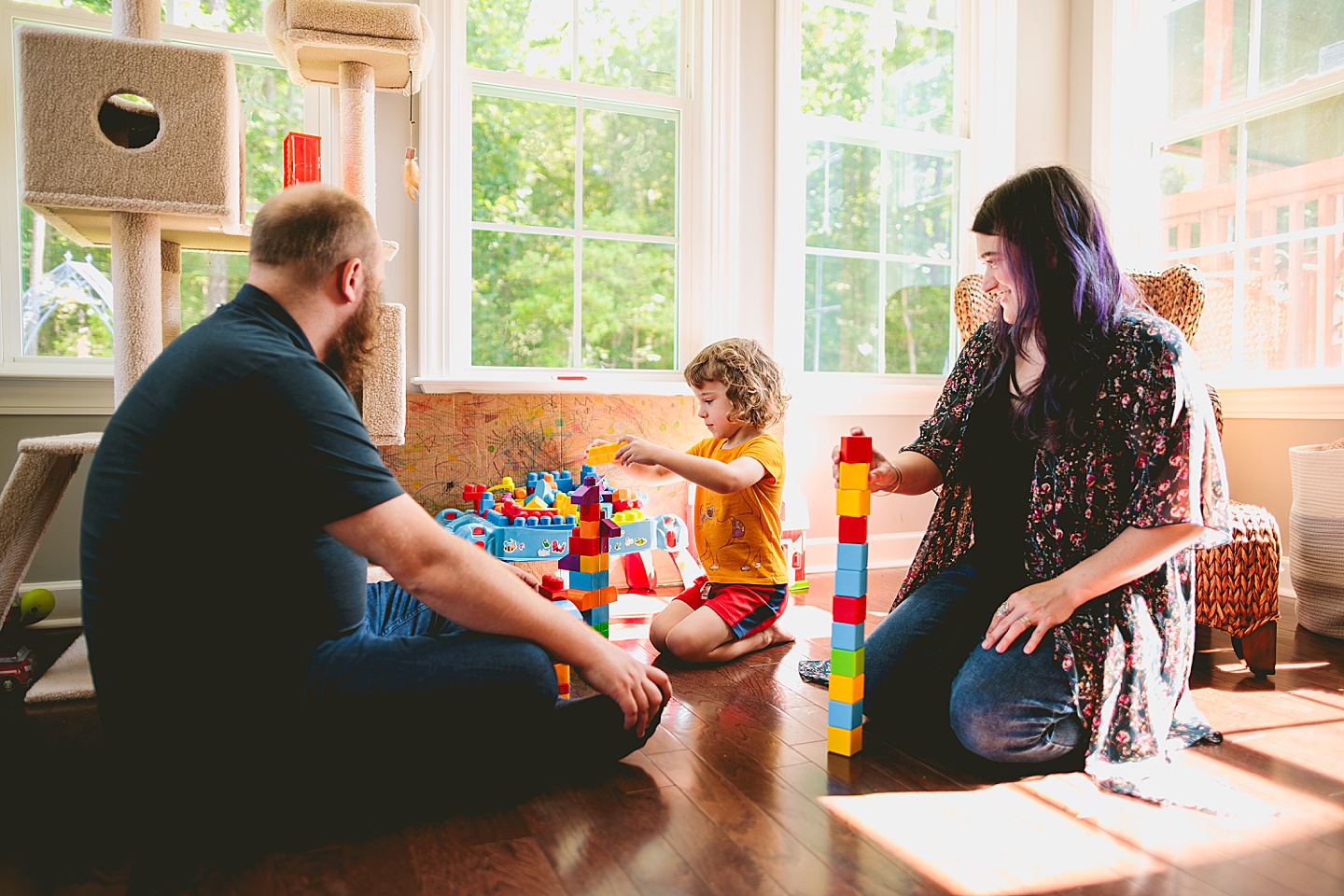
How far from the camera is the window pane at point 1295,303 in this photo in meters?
2.83

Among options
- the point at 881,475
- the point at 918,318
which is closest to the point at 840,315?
the point at 918,318

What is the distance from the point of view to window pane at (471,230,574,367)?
9.70ft

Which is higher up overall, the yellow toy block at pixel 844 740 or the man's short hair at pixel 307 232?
the man's short hair at pixel 307 232

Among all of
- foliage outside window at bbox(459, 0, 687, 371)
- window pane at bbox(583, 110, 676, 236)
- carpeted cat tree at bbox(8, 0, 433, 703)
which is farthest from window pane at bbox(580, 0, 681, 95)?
carpeted cat tree at bbox(8, 0, 433, 703)

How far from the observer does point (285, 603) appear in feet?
3.88

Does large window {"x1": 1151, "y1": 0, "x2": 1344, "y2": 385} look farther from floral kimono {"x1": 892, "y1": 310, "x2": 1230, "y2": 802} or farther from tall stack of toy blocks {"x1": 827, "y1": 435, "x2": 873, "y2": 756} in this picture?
tall stack of toy blocks {"x1": 827, "y1": 435, "x2": 873, "y2": 756}

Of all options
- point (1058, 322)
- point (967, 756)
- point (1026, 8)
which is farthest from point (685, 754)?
point (1026, 8)

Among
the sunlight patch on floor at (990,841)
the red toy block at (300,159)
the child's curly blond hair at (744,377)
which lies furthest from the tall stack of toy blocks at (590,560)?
the red toy block at (300,159)

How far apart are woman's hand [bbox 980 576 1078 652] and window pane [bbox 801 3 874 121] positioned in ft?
8.10

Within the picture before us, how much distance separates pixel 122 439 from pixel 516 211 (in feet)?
6.68

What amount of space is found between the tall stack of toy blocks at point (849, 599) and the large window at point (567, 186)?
173 cm

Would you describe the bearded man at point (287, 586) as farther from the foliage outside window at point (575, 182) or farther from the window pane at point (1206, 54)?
the window pane at point (1206, 54)

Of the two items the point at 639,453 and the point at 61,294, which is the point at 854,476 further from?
the point at 61,294

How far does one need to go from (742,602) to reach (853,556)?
2.40 feet
